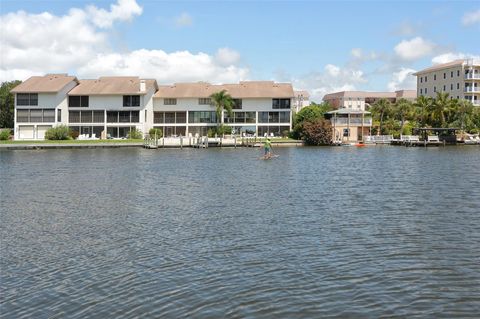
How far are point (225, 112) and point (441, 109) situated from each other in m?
39.5

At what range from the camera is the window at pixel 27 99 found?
102 metres

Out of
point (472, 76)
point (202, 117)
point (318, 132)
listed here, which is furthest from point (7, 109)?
point (472, 76)

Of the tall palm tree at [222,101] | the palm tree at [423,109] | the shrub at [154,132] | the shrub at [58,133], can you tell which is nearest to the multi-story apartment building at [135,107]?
the shrub at [154,132]

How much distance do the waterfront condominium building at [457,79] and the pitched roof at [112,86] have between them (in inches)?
2723

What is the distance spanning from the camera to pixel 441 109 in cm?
10381

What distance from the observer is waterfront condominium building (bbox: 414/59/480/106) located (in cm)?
12672

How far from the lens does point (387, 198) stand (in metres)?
29.0

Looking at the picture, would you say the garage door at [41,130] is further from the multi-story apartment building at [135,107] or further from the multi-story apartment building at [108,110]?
the multi-story apartment building at [108,110]

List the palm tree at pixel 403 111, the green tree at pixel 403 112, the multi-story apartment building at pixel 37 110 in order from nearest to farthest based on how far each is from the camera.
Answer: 1. the multi-story apartment building at pixel 37 110
2. the green tree at pixel 403 112
3. the palm tree at pixel 403 111

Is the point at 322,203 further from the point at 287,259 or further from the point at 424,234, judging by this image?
the point at 287,259

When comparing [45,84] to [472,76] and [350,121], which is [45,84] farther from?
[472,76]

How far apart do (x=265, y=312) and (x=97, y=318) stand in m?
3.58

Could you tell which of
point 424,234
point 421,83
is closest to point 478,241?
point 424,234

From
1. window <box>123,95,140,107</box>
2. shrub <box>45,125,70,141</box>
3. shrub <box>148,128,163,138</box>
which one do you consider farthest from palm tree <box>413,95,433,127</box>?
shrub <box>45,125,70,141</box>
